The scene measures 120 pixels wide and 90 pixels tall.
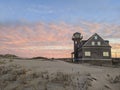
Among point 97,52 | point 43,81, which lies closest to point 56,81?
point 43,81

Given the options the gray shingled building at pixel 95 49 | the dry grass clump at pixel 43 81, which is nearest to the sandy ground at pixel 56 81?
the dry grass clump at pixel 43 81

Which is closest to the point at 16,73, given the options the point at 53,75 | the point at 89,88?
the point at 53,75

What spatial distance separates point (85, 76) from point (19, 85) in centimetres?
324

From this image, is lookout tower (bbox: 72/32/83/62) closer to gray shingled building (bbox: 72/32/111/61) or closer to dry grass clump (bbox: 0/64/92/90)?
gray shingled building (bbox: 72/32/111/61)

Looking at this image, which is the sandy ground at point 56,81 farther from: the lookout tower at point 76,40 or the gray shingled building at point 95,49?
the lookout tower at point 76,40

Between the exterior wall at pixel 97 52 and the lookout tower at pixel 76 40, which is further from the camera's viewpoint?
the lookout tower at pixel 76 40

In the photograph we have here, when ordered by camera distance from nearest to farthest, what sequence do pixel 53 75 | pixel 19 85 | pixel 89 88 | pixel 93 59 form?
pixel 89 88 < pixel 19 85 < pixel 53 75 < pixel 93 59

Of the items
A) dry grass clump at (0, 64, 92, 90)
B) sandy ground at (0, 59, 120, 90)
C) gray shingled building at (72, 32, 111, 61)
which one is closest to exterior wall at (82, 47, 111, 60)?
gray shingled building at (72, 32, 111, 61)

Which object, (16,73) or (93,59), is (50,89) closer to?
(16,73)

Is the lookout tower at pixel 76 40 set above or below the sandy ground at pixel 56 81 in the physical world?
above

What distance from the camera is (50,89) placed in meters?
11.0

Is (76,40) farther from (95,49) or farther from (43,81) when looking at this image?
(43,81)

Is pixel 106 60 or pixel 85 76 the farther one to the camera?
pixel 106 60

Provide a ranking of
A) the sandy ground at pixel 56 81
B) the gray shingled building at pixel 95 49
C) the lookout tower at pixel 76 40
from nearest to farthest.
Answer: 1. the sandy ground at pixel 56 81
2. the gray shingled building at pixel 95 49
3. the lookout tower at pixel 76 40
